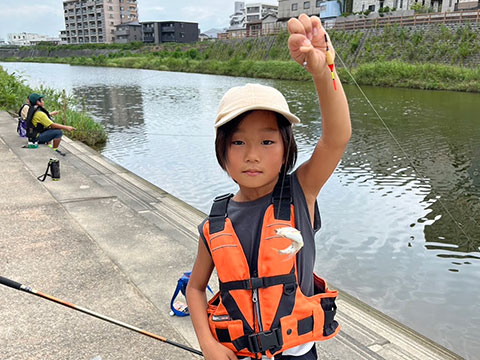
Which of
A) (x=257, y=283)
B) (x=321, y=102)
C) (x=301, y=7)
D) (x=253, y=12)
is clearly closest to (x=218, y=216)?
(x=257, y=283)

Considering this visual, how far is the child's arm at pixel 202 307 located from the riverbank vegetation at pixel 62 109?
418 inches

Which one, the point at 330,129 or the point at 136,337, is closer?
the point at 330,129

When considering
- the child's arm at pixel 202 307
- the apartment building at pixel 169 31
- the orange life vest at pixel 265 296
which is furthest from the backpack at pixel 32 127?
the apartment building at pixel 169 31

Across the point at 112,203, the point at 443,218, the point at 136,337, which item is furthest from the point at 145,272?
the point at 443,218

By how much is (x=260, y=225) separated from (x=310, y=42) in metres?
0.67

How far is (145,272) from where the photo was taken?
3.48 m

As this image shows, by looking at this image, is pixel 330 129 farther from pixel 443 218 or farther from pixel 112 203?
pixel 443 218

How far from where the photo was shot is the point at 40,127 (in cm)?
846

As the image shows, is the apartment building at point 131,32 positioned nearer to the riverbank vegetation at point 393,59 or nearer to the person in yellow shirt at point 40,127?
the riverbank vegetation at point 393,59

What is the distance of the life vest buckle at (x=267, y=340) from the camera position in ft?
4.84

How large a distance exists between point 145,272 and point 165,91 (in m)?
22.1

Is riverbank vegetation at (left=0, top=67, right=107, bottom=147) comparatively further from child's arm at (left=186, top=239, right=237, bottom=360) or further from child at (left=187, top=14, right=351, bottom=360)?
child at (left=187, top=14, right=351, bottom=360)

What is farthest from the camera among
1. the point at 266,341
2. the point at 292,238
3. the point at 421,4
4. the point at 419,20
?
the point at 421,4

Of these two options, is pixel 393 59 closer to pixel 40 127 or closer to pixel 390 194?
pixel 390 194
